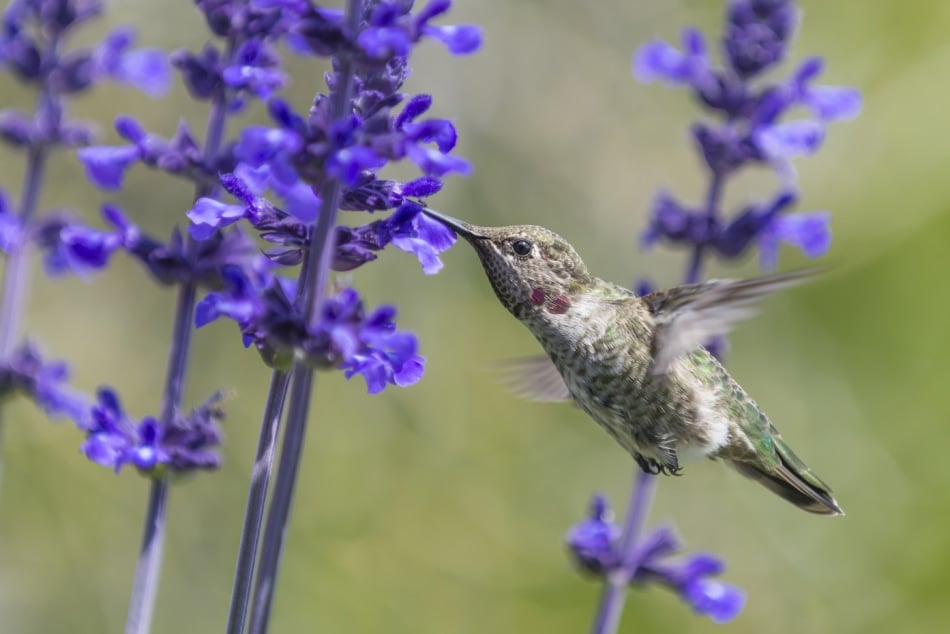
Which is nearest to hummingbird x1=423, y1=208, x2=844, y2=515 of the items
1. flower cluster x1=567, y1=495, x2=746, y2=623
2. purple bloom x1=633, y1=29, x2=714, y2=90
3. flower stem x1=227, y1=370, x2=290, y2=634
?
flower cluster x1=567, y1=495, x2=746, y2=623

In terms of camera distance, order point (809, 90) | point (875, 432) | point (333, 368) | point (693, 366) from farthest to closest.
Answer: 1. point (875, 432)
2. point (809, 90)
3. point (693, 366)
4. point (333, 368)

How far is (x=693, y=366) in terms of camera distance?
144 inches

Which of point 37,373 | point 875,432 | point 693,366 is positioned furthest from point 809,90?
point 875,432

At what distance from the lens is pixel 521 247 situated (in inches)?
128

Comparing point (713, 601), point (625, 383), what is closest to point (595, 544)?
point (713, 601)

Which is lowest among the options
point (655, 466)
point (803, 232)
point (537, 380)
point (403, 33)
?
point (655, 466)

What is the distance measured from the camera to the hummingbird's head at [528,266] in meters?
3.25

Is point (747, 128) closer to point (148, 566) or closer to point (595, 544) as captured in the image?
point (595, 544)

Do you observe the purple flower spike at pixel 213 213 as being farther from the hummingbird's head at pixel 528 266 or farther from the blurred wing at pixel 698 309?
the blurred wing at pixel 698 309

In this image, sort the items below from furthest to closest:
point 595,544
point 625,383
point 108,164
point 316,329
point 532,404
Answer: point 532,404, point 595,544, point 625,383, point 108,164, point 316,329

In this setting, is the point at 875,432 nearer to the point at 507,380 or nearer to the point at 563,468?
the point at 563,468

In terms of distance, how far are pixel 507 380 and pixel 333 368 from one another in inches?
59.9

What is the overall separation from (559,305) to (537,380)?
0.55 meters

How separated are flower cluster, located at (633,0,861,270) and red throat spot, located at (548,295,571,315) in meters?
0.82
